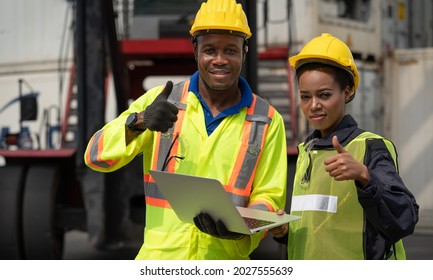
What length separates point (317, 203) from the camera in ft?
10.9

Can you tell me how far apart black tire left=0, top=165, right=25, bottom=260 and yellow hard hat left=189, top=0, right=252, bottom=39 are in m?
4.95

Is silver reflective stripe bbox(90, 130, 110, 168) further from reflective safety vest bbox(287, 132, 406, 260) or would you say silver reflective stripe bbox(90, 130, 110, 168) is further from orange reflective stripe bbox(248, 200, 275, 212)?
reflective safety vest bbox(287, 132, 406, 260)

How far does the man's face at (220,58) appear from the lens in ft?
11.7

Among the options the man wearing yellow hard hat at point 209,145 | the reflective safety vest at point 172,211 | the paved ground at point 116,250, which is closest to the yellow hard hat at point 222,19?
the man wearing yellow hard hat at point 209,145

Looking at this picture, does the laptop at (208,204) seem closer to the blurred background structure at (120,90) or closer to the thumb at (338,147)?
the thumb at (338,147)

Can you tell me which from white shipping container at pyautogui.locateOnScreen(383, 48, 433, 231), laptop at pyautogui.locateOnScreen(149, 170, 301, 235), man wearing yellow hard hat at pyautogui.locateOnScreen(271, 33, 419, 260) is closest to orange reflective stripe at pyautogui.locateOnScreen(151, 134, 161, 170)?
laptop at pyautogui.locateOnScreen(149, 170, 301, 235)

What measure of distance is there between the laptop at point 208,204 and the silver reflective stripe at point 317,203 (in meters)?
0.06

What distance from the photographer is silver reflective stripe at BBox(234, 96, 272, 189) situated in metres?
3.57

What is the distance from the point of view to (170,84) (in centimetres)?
352

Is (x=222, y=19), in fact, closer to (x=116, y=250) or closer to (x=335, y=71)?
(x=335, y=71)

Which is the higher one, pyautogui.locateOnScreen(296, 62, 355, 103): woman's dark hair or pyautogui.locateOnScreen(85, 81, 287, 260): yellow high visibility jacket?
pyautogui.locateOnScreen(296, 62, 355, 103): woman's dark hair

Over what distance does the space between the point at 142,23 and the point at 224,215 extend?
7.16m
